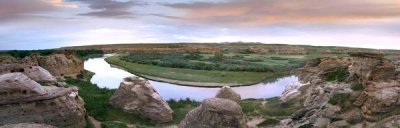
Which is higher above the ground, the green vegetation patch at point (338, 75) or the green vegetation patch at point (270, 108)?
the green vegetation patch at point (338, 75)

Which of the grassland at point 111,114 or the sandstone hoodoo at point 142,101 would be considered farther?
the sandstone hoodoo at point 142,101

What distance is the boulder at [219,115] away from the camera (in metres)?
21.5

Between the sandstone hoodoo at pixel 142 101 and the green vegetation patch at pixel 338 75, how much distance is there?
11938 mm

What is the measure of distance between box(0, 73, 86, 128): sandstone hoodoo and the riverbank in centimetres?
3116

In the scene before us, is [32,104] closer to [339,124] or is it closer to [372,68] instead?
[339,124]

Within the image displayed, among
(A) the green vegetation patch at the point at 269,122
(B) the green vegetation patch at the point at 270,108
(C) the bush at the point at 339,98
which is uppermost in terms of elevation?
(C) the bush at the point at 339,98

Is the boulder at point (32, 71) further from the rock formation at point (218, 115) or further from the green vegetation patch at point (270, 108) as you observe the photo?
the green vegetation patch at point (270, 108)

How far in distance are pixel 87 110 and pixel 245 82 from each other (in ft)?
101

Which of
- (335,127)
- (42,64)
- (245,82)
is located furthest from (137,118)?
(245,82)

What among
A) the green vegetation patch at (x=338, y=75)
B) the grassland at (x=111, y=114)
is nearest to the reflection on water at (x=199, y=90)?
the green vegetation patch at (x=338, y=75)

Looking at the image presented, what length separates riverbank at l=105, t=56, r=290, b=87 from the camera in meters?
58.3

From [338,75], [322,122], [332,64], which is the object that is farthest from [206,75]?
[322,122]

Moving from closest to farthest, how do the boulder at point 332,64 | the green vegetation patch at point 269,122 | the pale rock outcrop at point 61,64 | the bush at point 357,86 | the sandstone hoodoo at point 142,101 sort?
the bush at point 357,86 → the green vegetation patch at point 269,122 → the sandstone hoodoo at point 142,101 → the boulder at point 332,64 → the pale rock outcrop at point 61,64

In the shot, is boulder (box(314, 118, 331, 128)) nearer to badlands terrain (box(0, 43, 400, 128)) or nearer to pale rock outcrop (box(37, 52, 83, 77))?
badlands terrain (box(0, 43, 400, 128))
